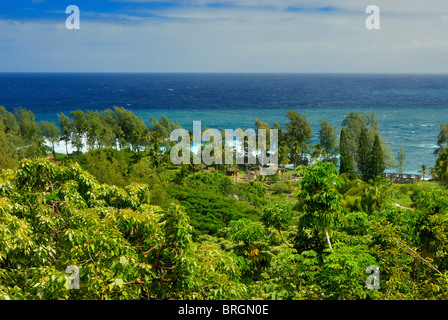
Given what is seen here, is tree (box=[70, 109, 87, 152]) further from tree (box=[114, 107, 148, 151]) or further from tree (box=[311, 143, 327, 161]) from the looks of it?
tree (box=[311, 143, 327, 161])

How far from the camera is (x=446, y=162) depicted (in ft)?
128

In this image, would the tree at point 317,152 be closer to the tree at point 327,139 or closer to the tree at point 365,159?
the tree at point 327,139

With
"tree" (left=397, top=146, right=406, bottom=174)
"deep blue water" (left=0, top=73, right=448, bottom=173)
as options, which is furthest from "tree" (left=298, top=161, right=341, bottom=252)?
"deep blue water" (left=0, top=73, right=448, bottom=173)

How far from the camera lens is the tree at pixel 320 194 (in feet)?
26.9

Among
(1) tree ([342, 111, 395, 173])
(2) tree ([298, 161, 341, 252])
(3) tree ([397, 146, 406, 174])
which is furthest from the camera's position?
(3) tree ([397, 146, 406, 174])

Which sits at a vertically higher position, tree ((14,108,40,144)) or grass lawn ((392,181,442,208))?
tree ((14,108,40,144))

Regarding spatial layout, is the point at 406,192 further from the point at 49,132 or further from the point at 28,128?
the point at 28,128

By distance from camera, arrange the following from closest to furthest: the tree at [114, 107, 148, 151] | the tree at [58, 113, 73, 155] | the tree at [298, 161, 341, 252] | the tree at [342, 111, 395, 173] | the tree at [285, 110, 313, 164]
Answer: the tree at [298, 161, 341, 252]
the tree at [342, 111, 395, 173]
the tree at [58, 113, 73, 155]
the tree at [285, 110, 313, 164]
the tree at [114, 107, 148, 151]

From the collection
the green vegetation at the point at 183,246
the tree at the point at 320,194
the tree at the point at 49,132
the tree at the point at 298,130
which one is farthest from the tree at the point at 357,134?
the tree at the point at 320,194

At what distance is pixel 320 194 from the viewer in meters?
8.20

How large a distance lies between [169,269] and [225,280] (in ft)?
3.04

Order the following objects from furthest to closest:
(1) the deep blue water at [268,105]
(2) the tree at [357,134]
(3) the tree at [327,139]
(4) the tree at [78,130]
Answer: (1) the deep blue water at [268,105], (3) the tree at [327,139], (4) the tree at [78,130], (2) the tree at [357,134]

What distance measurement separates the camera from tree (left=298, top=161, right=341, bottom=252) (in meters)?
8.20

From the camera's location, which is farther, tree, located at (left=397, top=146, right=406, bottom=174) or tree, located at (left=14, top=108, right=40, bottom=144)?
tree, located at (left=14, top=108, right=40, bottom=144)
